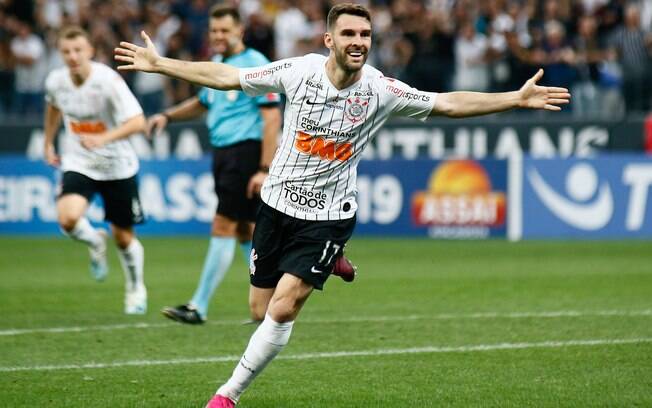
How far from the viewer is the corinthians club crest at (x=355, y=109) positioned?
22.8 feet

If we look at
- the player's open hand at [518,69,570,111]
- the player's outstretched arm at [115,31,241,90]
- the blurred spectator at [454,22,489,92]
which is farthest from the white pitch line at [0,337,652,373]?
the blurred spectator at [454,22,489,92]

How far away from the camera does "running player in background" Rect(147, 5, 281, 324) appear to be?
10.3 metres

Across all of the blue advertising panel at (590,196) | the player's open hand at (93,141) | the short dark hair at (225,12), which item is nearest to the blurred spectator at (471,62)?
the blue advertising panel at (590,196)

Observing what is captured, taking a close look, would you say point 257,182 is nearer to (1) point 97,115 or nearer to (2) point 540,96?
(1) point 97,115

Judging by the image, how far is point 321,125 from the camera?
6.96 m

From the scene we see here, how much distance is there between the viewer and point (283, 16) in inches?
900

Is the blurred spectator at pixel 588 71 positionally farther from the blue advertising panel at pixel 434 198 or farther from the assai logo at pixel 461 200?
the assai logo at pixel 461 200

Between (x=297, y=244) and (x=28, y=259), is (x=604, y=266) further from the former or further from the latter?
(x=297, y=244)

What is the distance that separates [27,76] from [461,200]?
8.75 m

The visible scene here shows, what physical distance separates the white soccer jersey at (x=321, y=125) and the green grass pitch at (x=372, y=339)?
1178 millimetres

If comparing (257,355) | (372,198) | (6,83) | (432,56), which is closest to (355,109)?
(257,355)

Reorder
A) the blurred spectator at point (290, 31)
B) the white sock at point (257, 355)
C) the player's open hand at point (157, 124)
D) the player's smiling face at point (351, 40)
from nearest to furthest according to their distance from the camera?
the white sock at point (257, 355) → the player's smiling face at point (351, 40) → the player's open hand at point (157, 124) → the blurred spectator at point (290, 31)

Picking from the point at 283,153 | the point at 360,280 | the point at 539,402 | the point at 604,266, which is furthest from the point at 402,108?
the point at 604,266

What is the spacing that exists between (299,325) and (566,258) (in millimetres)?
6675
